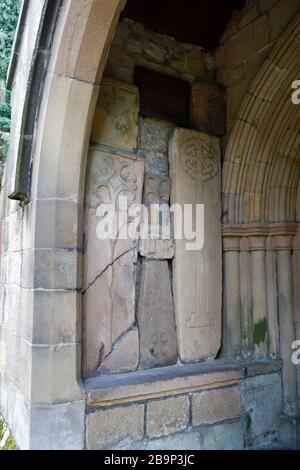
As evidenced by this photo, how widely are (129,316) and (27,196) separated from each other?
85 centimetres

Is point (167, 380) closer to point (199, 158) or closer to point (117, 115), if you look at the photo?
point (199, 158)

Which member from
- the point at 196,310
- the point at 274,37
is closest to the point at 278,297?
the point at 196,310

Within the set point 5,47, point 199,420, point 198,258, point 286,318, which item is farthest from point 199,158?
point 5,47

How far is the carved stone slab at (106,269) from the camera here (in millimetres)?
1912

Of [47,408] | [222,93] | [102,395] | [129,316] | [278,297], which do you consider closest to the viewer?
[47,408]

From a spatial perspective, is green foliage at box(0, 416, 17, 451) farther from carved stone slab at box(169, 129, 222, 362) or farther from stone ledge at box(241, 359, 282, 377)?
stone ledge at box(241, 359, 282, 377)

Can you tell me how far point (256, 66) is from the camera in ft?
7.73

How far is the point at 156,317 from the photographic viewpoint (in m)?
2.12

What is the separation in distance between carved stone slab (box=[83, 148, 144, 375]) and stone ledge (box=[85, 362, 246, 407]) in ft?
0.41

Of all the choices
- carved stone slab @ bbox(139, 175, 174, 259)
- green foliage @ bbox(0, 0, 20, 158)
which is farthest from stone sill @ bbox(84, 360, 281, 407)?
green foliage @ bbox(0, 0, 20, 158)

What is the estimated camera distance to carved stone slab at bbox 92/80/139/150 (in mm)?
2061

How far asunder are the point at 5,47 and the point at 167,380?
172 inches

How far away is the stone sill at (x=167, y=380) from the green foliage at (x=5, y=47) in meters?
2.87
